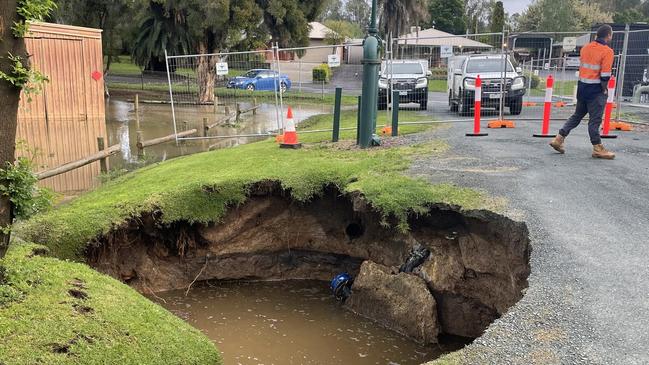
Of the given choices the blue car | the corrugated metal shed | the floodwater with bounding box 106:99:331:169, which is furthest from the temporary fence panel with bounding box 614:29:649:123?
the corrugated metal shed

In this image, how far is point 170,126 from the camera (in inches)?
902

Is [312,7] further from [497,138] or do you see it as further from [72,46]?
[497,138]

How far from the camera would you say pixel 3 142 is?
430cm

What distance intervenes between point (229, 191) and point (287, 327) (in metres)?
2.12

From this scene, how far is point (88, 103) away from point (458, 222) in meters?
16.2

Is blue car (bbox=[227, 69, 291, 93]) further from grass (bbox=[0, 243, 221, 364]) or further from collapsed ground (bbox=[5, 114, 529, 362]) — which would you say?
grass (bbox=[0, 243, 221, 364])

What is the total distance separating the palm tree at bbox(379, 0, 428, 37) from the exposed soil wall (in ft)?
146

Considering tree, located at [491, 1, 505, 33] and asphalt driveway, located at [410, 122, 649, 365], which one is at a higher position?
tree, located at [491, 1, 505, 33]

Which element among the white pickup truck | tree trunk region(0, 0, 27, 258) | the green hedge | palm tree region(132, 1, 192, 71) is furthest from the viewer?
the green hedge

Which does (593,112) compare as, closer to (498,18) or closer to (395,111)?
(395,111)

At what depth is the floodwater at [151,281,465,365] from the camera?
20.6 feet

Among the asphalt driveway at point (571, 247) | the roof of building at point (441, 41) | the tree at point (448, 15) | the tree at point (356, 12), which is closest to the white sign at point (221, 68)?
the roof of building at point (441, 41)

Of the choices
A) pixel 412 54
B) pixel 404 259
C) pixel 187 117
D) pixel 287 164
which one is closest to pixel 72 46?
pixel 187 117

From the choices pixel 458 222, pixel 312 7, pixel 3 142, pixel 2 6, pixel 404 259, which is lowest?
pixel 404 259
